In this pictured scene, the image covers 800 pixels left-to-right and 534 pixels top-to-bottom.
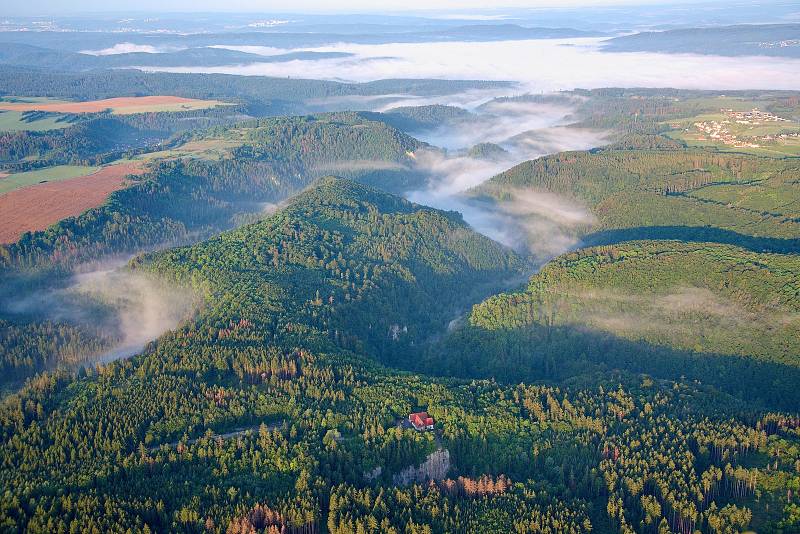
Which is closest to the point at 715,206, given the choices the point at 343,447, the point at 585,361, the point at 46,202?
the point at 585,361

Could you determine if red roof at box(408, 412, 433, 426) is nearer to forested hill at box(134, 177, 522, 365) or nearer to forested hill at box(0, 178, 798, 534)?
forested hill at box(0, 178, 798, 534)

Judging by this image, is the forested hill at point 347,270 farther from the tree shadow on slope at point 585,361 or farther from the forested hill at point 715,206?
the forested hill at point 715,206

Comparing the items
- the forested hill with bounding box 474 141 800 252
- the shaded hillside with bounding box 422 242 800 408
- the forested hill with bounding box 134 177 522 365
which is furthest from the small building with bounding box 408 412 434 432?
the forested hill with bounding box 474 141 800 252

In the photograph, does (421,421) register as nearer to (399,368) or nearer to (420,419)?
(420,419)

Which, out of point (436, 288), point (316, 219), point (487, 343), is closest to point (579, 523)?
point (487, 343)

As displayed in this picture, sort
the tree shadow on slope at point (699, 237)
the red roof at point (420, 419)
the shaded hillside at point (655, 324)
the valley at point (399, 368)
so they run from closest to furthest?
the valley at point (399, 368)
the red roof at point (420, 419)
the shaded hillside at point (655, 324)
the tree shadow on slope at point (699, 237)

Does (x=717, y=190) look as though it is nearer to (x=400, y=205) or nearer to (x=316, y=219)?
(x=400, y=205)

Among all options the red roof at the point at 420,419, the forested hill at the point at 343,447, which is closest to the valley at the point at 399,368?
the forested hill at the point at 343,447
